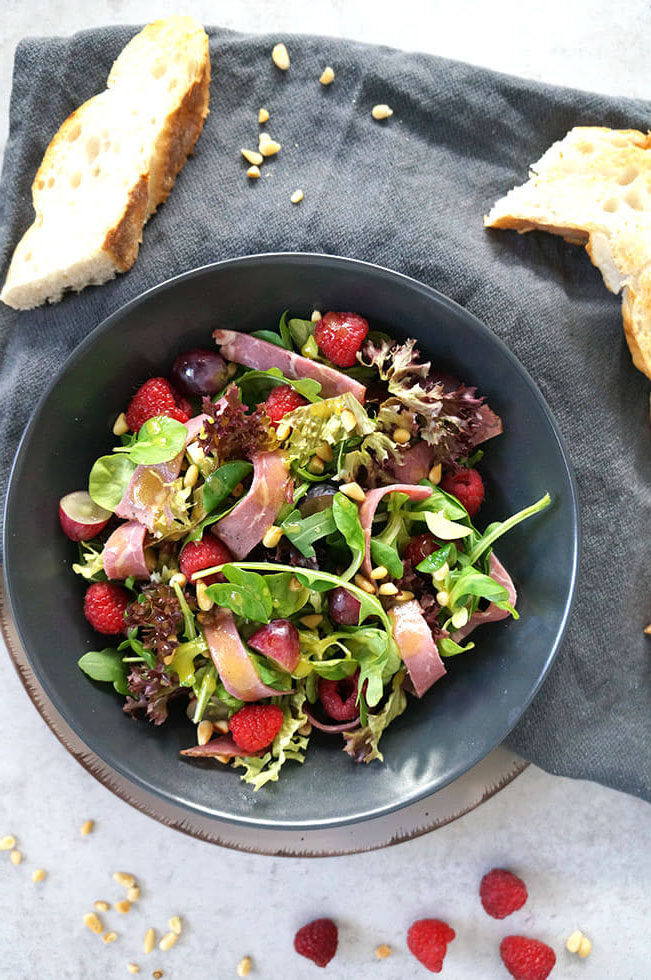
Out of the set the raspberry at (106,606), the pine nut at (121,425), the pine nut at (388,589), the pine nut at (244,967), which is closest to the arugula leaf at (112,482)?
the pine nut at (121,425)

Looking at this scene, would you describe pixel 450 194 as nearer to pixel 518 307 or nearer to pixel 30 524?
pixel 518 307

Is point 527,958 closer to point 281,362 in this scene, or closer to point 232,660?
point 232,660

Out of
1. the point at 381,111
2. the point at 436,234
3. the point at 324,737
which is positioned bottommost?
the point at 324,737

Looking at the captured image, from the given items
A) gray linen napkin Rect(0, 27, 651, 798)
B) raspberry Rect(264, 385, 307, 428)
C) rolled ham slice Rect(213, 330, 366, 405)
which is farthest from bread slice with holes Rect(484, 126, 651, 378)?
raspberry Rect(264, 385, 307, 428)

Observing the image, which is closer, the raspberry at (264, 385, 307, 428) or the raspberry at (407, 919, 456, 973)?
the raspberry at (264, 385, 307, 428)

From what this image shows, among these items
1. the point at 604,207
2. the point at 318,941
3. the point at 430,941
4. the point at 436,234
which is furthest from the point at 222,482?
the point at 430,941

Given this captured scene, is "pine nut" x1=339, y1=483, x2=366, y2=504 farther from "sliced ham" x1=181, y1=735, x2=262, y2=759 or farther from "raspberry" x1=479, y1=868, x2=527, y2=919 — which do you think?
"raspberry" x1=479, y1=868, x2=527, y2=919

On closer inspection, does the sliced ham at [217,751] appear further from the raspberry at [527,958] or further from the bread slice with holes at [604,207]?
the bread slice with holes at [604,207]
